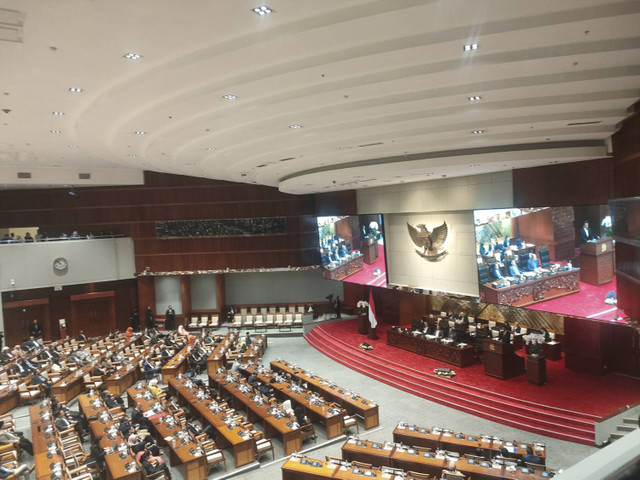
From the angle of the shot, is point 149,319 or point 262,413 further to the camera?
point 149,319

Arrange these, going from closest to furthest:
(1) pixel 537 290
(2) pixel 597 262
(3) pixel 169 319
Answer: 1. (2) pixel 597 262
2. (1) pixel 537 290
3. (3) pixel 169 319

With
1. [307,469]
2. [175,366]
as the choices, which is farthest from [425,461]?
[175,366]

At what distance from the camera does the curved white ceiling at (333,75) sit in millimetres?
4094

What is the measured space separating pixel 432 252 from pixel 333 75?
428 inches

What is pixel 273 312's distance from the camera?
2238 centimetres

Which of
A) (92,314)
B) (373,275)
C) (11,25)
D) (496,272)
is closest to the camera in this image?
(11,25)

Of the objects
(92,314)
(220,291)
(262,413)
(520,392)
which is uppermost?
(220,291)

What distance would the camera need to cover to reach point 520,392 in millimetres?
11672

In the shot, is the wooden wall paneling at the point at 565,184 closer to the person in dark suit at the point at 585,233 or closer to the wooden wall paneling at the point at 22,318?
the person in dark suit at the point at 585,233

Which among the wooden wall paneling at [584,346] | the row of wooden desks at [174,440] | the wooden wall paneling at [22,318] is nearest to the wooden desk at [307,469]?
the row of wooden desks at [174,440]

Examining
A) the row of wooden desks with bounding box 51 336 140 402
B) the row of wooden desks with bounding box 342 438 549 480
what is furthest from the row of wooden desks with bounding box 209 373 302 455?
the row of wooden desks with bounding box 51 336 140 402

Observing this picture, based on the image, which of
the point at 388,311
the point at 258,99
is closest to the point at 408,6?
the point at 258,99

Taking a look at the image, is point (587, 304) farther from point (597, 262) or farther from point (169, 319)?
point (169, 319)

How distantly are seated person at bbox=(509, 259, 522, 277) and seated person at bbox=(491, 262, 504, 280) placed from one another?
0.36m
